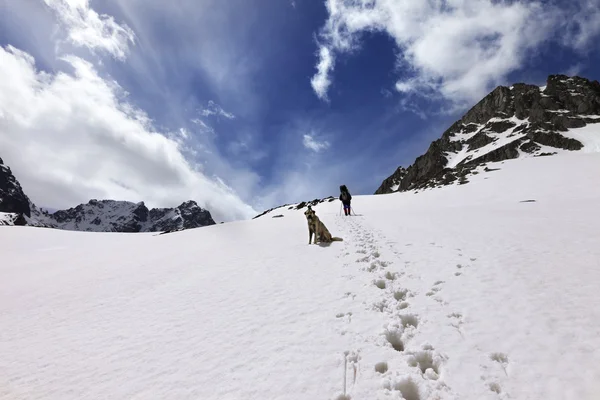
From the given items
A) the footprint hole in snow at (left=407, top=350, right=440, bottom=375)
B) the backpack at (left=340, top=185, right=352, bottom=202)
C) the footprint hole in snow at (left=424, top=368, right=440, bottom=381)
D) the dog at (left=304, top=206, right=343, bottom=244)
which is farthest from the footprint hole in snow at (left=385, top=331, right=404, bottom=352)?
the backpack at (left=340, top=185, right=352, bottom=202)

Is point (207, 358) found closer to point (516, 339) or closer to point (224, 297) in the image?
point (224, 297)

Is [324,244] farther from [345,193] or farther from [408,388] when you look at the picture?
[345,193]

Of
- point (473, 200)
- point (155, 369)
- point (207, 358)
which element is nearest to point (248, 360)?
point (207, 358)

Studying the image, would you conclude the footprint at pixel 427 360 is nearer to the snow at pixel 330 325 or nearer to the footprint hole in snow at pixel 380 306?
the snow at pixel 330 325

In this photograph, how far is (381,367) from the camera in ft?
16.6

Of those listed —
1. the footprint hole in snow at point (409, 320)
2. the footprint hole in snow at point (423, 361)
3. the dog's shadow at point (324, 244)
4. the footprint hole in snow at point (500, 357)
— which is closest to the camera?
the footprint hole in snow at point (500, 357)

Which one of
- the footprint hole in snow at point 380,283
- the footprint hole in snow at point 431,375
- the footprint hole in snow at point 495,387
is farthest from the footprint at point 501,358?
the footprint hole in snow at point 380,283

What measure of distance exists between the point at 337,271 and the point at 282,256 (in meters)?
3.91

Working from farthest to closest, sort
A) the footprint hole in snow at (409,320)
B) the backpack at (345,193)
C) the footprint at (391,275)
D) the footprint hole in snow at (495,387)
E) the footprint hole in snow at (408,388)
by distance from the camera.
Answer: the backpack at (345,193), the footprint at (391,275), the footprint hole in snow at (409,320), the footprint hole in snow at (408,388), the footprint hole in snow at (495,387)

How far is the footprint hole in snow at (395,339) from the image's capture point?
224 inches

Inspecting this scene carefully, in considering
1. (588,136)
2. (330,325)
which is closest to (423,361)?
(330,325)

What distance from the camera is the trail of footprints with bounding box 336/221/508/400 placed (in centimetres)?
449

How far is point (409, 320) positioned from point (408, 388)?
2088 millimetres

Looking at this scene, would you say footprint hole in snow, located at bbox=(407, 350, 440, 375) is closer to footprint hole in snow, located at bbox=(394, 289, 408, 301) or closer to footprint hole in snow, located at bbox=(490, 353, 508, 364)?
footprint hole in snow, located at bbox=(490, 353, 508, 364)
